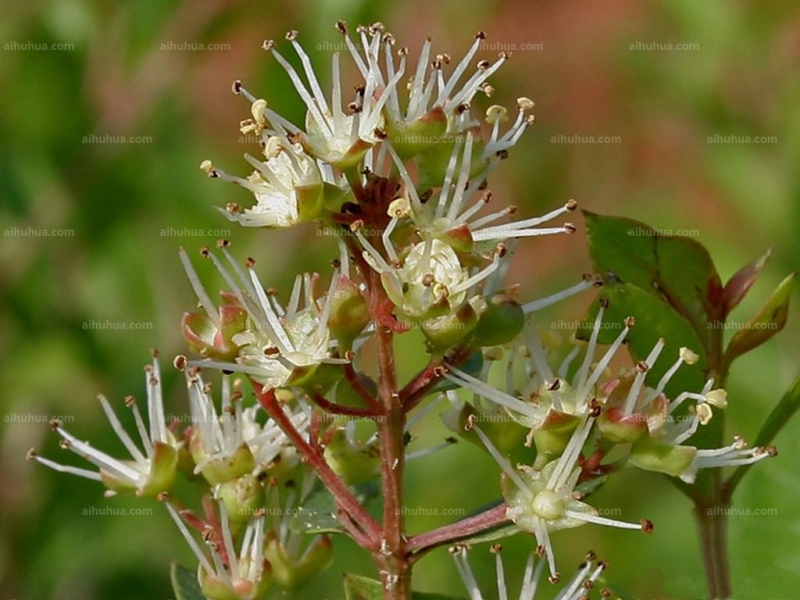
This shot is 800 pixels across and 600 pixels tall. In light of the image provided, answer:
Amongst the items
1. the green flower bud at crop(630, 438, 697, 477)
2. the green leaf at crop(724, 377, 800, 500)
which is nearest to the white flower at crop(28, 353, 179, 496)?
the green flower bud at crop(630, 438, 697, 477)

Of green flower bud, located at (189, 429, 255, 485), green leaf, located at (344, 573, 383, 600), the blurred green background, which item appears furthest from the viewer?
the blurred green background

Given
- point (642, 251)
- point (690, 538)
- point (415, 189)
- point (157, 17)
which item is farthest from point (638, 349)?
point (157, 17)

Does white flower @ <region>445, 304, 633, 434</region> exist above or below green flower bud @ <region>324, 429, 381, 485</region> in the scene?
above

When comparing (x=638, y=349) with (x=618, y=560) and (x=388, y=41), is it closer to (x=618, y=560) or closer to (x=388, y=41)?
(x=388, y=41)

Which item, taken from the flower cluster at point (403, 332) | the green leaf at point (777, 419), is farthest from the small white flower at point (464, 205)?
the green leaf at point (777, 419)

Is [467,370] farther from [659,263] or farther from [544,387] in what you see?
[659,263]

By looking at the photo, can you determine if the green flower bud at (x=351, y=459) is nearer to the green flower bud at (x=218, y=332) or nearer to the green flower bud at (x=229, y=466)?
the green flower bud at (x=229, y=466)

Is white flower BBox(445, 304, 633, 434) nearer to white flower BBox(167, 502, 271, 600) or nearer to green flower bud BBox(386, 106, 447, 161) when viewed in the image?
green flower bud BBox(386, 106, 447, 161)
